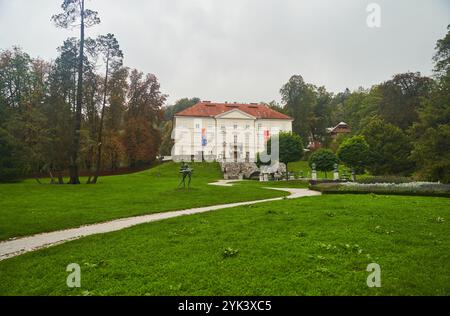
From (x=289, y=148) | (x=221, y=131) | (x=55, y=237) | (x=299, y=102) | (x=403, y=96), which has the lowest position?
(x=55, y=237)

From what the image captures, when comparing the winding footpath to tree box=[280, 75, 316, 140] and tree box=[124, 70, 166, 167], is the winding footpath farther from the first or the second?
tree box=[280, 75, 316, 140]

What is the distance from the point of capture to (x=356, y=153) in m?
27.1

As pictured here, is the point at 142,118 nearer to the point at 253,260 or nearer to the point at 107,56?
the point at 107,56

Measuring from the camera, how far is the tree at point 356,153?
27.0m

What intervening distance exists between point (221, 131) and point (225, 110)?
4.89 metres

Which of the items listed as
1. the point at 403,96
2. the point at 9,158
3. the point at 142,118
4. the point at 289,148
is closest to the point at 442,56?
the point at 403,96

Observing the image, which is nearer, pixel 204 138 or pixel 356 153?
pixel 356 153

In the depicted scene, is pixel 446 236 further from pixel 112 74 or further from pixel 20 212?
pixel 112 74

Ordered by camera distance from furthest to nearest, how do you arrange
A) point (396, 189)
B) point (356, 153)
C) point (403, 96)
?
point (403, 96)
point (356, 153)
point (396, 189)

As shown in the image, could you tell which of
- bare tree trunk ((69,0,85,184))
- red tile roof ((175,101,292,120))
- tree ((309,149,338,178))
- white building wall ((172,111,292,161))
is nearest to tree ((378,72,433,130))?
tree ((309,149,338,178))

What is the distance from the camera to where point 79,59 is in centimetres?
2586

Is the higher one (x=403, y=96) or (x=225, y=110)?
(x=225, y=110)

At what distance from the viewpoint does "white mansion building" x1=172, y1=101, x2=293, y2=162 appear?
5401 centimetres

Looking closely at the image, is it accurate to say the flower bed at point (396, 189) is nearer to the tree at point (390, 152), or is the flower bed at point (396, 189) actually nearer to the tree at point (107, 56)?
the tree at point (390, 152)
